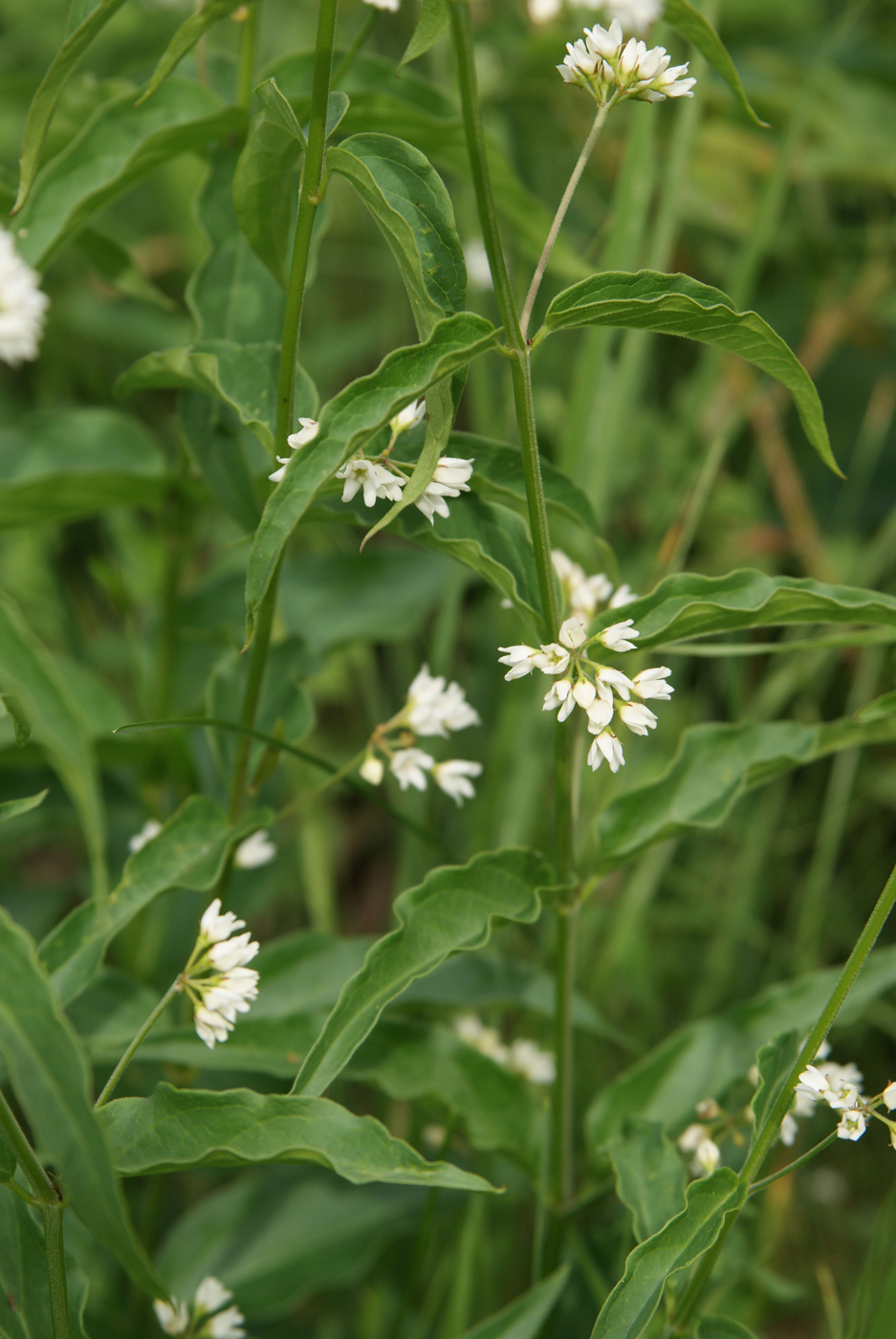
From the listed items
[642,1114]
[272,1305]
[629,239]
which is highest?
[629,239]

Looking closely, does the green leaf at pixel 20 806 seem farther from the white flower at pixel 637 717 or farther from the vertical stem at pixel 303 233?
the white flower at pixel 637 717

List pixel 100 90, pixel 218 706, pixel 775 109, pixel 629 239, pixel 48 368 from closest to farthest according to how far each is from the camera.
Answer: pixel 218 706, pixel 100 90, pixel 629 239, pixel 775 109, pixel 48 368

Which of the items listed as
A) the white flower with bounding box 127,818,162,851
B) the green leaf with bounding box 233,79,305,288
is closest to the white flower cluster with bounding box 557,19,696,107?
the green leaf with bounding box 233,79,305,288

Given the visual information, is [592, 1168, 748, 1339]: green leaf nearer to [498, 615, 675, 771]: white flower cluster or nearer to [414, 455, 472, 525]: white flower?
[498, 615, 675, 771]: white flower cluster

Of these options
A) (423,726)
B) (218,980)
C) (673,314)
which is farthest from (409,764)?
(673,314)

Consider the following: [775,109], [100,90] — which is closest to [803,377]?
[100,90]

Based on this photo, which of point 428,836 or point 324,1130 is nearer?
point 324,1130

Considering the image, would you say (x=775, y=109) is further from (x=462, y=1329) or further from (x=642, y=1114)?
(x=462, y=1329)

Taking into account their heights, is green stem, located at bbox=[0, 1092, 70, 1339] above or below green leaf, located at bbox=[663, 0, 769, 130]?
below
